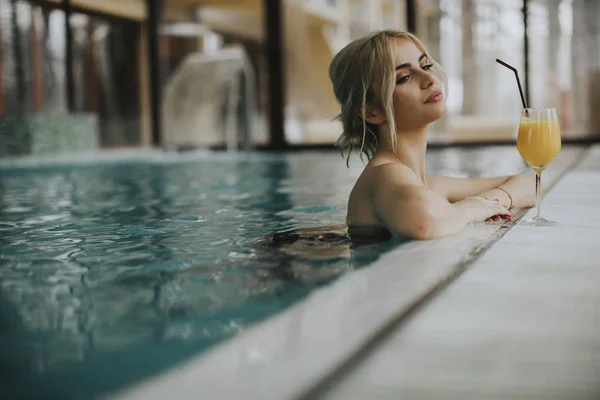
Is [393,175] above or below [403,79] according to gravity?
below

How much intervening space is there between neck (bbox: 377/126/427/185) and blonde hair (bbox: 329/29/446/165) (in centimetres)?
5

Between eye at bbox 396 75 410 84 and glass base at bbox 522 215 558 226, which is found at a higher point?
eye at bbox 396 75 410 84

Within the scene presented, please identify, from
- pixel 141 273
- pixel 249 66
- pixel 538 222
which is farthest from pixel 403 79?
pixel 249 66

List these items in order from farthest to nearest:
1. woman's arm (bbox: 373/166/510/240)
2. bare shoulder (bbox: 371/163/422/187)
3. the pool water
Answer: bare shoulder (bbox: 371/163/422/187) → woman's arm (bbox: 373/166/510/240) → the pool water

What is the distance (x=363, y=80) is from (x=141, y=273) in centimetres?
87

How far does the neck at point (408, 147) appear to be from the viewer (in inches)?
90.9

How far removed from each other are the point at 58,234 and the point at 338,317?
5.27 feet

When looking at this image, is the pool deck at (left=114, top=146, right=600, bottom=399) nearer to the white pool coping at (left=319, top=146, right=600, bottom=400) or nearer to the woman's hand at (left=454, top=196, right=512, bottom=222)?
the white pool coping at (left=319, top=146, right=600, bottom=400)

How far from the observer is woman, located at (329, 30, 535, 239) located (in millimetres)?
2049

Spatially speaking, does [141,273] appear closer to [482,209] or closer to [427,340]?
[427,340]

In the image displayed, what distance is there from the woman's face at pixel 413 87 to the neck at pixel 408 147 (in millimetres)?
98

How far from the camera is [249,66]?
31.6 feet

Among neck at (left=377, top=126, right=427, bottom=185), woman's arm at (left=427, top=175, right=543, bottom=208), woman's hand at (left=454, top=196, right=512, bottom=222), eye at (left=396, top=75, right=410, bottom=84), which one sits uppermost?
eye at (left=396, top=75, right=410, bottom=84)

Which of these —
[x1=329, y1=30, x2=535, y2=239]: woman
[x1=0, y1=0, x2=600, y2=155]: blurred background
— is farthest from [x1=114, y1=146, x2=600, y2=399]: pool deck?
[x1=0, y1=0, x2=600, y2=155]: blurred background
